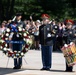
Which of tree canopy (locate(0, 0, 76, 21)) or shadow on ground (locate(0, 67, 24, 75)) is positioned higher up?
tree canopy (locate(0, 0, 76, 21))

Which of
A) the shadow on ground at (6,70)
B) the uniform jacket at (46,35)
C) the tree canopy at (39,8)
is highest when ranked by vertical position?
the tree canopy at (39,8)

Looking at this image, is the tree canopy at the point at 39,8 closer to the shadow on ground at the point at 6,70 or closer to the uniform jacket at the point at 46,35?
the shadow on ground at the point at 6,70

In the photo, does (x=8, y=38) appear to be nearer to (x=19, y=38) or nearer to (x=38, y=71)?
(x=19, y=38)

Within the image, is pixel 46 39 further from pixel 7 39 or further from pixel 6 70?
pixel 6 70

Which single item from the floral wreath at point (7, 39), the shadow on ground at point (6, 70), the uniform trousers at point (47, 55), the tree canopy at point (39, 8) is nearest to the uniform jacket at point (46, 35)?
the uniform trousers at point (47, 55)

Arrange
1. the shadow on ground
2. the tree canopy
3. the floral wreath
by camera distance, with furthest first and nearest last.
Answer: the tree canopy, the floral wreath, the shadow on ground

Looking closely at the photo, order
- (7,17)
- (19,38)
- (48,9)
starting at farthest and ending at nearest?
(48,9) < (7,17) < (19,38)

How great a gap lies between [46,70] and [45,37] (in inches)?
43.1

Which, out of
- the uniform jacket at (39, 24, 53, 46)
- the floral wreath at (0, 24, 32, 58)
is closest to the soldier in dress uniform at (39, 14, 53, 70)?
the uniform jacket at (39, 24, 53, 46)

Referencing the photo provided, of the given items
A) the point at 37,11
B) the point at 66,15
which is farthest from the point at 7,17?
the point at 66,15

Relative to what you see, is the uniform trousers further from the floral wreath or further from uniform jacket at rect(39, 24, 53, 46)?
the floral wreath

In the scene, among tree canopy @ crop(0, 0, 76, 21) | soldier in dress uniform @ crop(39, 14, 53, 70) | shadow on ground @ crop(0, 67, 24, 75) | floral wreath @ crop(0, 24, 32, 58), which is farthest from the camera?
tree canopy @ crop(0, 0, 76, 21)

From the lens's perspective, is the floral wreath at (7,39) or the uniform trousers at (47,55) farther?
the floral wreath at (7,39)

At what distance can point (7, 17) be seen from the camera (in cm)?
3697
